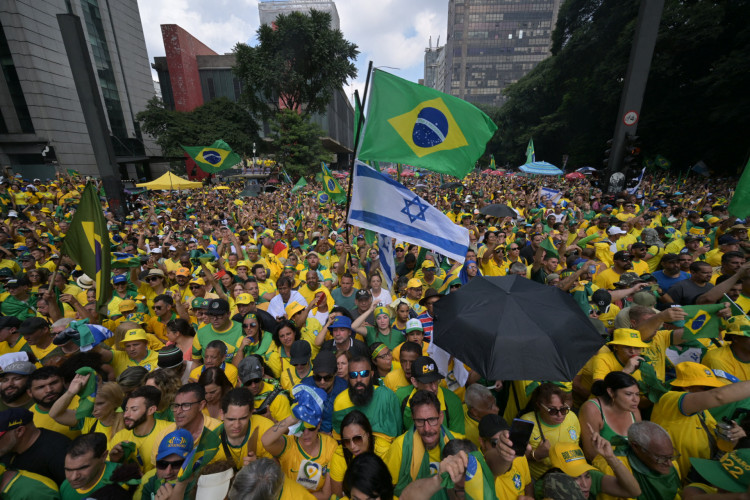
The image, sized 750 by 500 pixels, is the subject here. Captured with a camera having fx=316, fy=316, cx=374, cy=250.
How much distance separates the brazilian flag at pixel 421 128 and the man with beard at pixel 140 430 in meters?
3.36

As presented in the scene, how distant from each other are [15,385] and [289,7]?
12105 centimetres

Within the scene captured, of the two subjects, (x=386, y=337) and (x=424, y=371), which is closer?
(x=424, y=371)

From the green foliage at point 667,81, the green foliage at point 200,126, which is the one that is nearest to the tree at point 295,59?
the green foliage at point 200,126

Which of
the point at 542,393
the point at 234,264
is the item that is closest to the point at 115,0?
the point at 234,264

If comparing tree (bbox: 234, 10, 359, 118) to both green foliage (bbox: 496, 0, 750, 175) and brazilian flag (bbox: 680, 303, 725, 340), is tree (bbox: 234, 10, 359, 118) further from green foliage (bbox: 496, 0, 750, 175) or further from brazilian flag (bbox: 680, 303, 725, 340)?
brazilian flag (bbox: 680, 303, 725, 340)

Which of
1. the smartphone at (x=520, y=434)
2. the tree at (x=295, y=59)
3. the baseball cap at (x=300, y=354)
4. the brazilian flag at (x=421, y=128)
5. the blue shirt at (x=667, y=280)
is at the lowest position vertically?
the blue shirt at (x=667, y=280)

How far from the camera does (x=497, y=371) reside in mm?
2320

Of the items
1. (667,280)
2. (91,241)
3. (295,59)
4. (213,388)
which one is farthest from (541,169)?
(295,59)

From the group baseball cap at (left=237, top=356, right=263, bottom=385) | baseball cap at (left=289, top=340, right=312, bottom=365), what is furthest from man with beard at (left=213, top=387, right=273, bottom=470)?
baseball cap at (left=289, top=340, right=312, bottom=365)

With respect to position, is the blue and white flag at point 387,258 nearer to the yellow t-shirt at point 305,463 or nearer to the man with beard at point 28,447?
the yellow t-shirt at point 305,463

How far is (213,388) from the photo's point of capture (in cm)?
312

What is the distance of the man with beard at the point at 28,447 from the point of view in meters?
2.38

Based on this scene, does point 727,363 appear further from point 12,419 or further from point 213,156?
point 213,156

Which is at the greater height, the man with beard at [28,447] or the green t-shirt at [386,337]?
the man with beard at [28,447]
